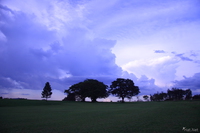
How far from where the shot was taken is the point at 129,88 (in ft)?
245

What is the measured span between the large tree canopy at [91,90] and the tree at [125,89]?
18.7ft

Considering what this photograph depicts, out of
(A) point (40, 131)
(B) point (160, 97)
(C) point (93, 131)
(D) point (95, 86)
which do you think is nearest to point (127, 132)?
(C) point (93, 131)

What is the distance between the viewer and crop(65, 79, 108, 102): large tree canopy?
230ft

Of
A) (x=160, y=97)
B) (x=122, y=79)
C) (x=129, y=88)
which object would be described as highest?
(x=122, y=79)

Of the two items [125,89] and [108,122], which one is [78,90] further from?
[108,122]

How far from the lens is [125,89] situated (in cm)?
7488

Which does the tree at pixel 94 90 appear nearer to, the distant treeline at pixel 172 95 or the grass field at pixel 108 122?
the distant treeline at pixel 172 95

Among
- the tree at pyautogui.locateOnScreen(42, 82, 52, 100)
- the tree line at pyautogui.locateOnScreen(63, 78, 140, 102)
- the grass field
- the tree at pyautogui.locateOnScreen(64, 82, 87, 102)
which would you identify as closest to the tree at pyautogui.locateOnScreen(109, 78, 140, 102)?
the tree line at pyautogui.locateOnScreen(63, 78, 140, 102)

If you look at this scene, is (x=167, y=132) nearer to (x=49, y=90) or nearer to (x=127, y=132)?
(x=127, y=132)

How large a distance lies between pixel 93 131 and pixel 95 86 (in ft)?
204

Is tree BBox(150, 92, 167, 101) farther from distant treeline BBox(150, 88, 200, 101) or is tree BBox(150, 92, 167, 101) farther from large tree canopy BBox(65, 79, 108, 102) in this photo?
large tree canopy BBox(65, 79, 108, 102)

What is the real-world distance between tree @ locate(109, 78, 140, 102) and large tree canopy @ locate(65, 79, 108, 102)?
224 inches

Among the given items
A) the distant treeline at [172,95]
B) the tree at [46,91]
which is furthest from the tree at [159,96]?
the tree at [46,91]

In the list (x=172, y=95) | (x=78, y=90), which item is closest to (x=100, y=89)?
(x=78, y=90)
